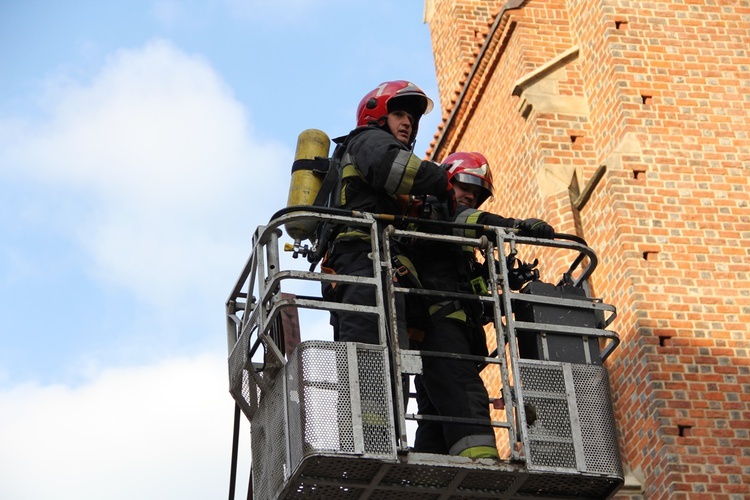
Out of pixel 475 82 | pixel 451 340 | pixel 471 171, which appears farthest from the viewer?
pixel 475 82

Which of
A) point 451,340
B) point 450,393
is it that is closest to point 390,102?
point 451,340

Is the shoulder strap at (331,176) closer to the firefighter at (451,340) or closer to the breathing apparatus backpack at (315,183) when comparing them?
the breathing apparatus backpack at (315,183)

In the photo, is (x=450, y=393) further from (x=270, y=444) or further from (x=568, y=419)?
(x=270, y=444)

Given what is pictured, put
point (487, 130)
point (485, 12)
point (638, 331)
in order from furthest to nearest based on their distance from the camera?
point (485, 12) < point (487, 130) < point (638, 331)

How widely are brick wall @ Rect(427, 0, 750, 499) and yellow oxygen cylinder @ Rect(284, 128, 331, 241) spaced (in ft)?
11.8

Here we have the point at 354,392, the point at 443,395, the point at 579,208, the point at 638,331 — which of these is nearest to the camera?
the point at 354,392

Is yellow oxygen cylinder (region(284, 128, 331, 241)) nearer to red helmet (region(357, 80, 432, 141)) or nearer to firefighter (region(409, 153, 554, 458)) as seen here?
red helmet (region(357, 80, 432, 141))

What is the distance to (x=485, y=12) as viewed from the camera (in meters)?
20.2

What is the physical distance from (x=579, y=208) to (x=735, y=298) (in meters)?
1.90

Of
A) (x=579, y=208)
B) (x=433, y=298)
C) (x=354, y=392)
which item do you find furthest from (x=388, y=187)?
(x=579, y=208)

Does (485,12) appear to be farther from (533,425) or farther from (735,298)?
(533,425)

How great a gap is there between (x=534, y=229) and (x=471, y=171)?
3.60 feet

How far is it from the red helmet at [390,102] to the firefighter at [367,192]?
5 cm

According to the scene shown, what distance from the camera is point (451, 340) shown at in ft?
33.1
